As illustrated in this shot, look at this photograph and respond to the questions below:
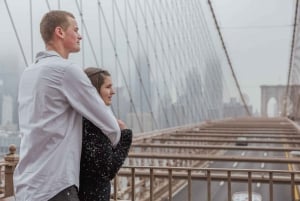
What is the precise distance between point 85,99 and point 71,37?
0.18 m

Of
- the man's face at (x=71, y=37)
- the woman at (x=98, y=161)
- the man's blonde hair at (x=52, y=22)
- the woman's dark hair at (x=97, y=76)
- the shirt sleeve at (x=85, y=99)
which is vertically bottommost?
the woman at (x=98, y=161)

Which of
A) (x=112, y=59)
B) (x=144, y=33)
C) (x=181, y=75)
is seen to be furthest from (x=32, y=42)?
(x=181, y=75)

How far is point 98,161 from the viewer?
3.66 ft

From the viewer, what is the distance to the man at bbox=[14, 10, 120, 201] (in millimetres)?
1055

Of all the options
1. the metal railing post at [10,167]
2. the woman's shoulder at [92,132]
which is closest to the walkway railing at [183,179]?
the metal railing post at [10,167]

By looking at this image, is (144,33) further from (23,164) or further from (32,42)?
(23,164)

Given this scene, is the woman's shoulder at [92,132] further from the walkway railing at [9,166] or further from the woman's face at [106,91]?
the walkway railing at [9,166]

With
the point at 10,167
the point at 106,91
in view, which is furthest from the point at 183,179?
the point at 106,91

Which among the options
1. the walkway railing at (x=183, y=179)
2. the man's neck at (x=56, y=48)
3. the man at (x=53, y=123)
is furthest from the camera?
the walkway railing at (x=183, y=179)

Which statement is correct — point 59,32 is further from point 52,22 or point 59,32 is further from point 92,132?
point 92,132

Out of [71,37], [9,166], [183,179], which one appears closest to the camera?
[71,37]

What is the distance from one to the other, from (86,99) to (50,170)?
7.3 inches

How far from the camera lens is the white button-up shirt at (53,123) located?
41.5 inches

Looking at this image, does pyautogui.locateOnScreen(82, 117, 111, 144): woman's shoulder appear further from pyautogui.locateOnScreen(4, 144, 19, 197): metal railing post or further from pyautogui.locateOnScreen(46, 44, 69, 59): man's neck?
pyautogui.locateOnScreen(4, 144, 19, 197): metal railing post
